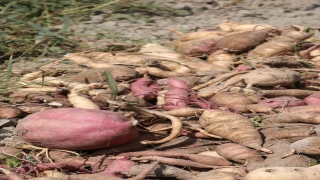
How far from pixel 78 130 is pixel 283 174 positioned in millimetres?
793

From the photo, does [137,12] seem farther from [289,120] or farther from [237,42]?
[289,120]

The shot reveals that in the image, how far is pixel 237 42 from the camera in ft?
13.5

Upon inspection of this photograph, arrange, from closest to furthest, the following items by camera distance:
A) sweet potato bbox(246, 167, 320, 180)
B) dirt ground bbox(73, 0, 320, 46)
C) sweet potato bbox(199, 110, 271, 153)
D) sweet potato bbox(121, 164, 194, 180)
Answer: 1. sweet potato bbox(246, 167, 320, 180)
2. sweet potato bbox(121, 164, 194, 180)
3. sweet potato bbox(199, 110, 271, 153)
4. dirt ground bbox(73, 0, 320, 46)

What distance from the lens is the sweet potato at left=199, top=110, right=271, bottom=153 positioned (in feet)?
8.93

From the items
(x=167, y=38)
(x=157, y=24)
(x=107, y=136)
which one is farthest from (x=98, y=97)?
(x=157, y=24)

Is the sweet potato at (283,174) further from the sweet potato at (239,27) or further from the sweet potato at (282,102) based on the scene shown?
the sweet potato at (239,27)

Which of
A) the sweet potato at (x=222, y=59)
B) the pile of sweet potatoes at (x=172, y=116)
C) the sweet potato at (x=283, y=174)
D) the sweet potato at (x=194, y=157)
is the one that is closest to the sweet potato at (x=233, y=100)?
the pile of sweet potatoes at (x=172, y=116)

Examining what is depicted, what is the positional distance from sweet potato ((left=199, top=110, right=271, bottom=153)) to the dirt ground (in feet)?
6.00

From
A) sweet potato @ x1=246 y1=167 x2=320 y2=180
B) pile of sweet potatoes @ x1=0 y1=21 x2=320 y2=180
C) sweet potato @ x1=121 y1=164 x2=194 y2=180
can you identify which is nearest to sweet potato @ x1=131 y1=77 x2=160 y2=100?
pile of sweet potatoes @ x1=0 y1=21 x2=320 y2=180

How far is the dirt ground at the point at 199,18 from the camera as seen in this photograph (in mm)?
5000

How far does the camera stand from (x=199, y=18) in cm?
555

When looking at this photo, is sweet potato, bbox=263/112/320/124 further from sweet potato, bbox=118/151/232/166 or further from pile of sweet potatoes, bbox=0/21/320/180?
sweet potato, bbox=118/151/232/166

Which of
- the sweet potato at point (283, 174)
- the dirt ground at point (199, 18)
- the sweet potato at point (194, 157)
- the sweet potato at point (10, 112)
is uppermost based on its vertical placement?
the sweet potato at point (283, 174)

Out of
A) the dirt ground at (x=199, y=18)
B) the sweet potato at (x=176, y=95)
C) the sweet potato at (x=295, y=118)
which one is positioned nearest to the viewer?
the sweet potato at (x=295, y=118)
